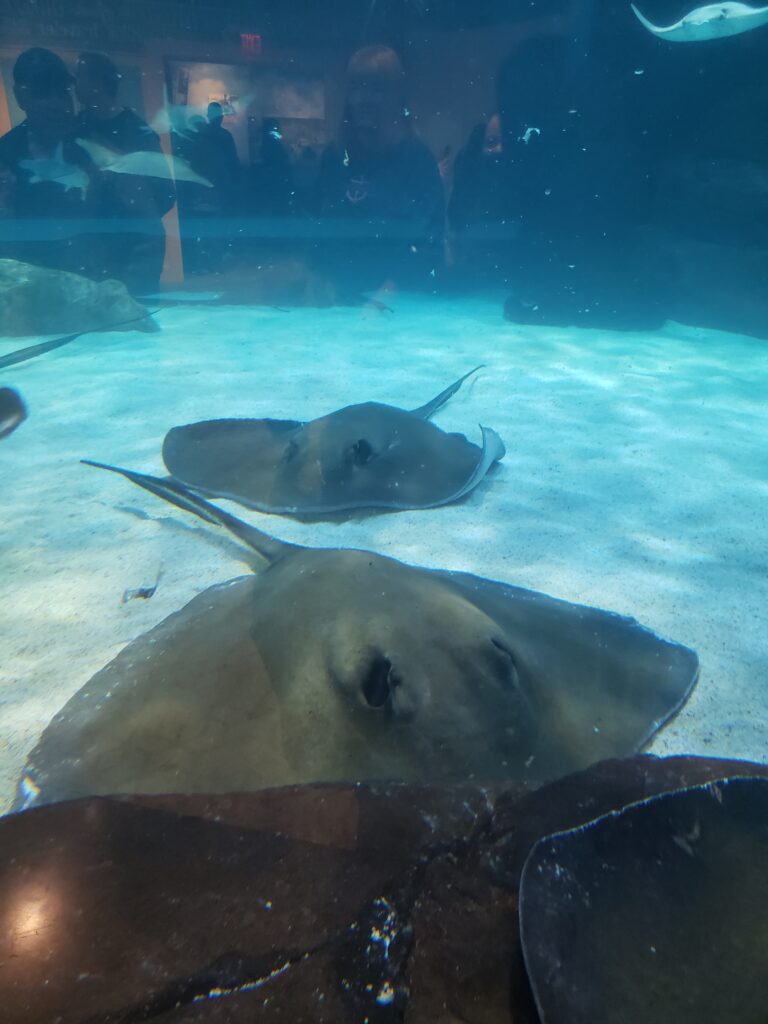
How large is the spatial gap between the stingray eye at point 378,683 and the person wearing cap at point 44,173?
49.6ft

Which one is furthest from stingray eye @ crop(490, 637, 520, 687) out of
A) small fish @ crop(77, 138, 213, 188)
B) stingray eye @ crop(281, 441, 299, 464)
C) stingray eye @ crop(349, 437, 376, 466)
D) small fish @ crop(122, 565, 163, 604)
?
small fish @ crop(77, 138, 213, 188)

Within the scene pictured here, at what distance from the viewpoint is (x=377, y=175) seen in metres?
16.0

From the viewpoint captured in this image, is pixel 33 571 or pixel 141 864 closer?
pixel 141 864

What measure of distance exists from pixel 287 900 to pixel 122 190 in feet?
52.8

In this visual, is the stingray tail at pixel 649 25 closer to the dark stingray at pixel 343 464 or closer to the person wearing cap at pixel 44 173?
the dark stingray at pixel 343 464

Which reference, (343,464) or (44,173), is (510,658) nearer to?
(343,464)

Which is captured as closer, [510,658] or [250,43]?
[510,658]

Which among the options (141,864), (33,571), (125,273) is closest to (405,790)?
(141,864)

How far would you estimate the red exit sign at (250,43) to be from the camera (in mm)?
15695

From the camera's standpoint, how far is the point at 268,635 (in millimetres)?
2402

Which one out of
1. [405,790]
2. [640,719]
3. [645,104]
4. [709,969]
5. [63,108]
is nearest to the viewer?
[709,969]

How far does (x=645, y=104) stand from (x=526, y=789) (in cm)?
1708

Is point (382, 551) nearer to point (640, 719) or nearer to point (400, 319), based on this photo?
point (640, 719)

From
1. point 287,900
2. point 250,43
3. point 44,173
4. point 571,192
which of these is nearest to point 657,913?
point 287,900
